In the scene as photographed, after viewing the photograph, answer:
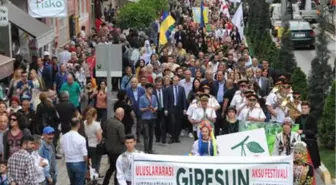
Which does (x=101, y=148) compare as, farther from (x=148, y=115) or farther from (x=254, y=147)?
(x=148, y=115)

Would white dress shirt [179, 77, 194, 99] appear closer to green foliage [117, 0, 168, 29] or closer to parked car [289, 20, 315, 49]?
green foliage [117, 0, 168, 29]

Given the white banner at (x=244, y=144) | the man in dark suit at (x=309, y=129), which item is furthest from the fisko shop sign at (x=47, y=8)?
the white banner at (x=244, y=144)

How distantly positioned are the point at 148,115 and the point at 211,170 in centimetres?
688

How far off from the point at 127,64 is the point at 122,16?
40.7 feet

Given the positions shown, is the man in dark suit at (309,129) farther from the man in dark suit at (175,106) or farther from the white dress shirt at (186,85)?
the white dress shirt at (186,85)

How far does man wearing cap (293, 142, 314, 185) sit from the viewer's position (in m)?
11.8

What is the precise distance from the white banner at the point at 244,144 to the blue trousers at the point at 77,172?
2157 millimetres

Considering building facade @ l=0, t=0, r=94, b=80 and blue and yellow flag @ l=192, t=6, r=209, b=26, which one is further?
blue and yellow flag @ l=192, t=6, r=209, b=26

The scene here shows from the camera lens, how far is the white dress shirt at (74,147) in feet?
42.1

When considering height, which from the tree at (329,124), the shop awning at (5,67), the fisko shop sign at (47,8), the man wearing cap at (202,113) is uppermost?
the fisko shop sign at (47,8)

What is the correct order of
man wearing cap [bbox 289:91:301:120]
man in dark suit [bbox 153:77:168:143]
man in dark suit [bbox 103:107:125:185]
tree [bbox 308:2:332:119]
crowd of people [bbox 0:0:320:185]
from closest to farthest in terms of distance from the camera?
1. crowd of people [bbox 0:0:320:185]
2. man in dark suit [bbox 103:107:125:185]
3. man wearing cap [bbox 289:91:301:120]
4. man in dark suit [bbox 153:77:168:143]
5. tree [bbox 308:2:332:119]

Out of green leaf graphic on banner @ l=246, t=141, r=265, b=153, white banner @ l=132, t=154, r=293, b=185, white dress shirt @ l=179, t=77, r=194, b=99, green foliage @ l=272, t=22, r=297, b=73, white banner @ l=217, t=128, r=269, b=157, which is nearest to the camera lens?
white banner @ l=132, t=154, r=293, b=185

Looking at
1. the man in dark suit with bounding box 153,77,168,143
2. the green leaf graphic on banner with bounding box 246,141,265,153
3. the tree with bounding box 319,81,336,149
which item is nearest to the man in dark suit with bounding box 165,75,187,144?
the man in dark suit with bounding box 153,77,168,143

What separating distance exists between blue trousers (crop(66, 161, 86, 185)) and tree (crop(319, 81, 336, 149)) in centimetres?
655
